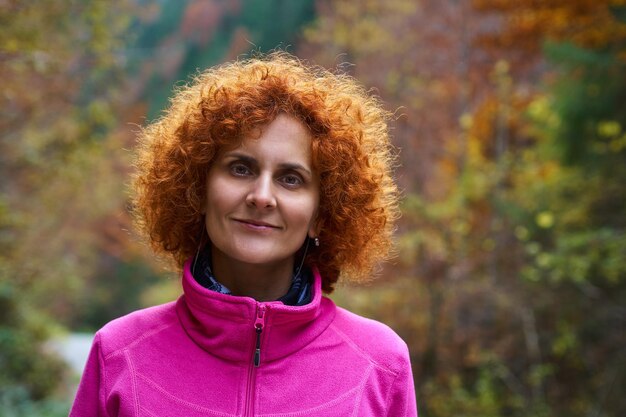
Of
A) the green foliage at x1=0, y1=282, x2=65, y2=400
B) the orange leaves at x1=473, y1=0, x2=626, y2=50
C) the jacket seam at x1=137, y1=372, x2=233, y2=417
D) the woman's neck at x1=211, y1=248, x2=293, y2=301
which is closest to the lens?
the jacket seam at x1=137, y1=372, x2=233, y2=417

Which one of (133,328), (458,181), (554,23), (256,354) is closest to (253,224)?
(256,354)

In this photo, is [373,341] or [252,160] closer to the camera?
[252,160]

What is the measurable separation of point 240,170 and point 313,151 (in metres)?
0.20

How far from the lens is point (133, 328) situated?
198cm

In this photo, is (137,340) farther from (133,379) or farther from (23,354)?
(23,354)

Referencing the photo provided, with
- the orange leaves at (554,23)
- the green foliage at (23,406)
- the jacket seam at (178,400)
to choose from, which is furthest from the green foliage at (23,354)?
the jacket seam at (178,400)

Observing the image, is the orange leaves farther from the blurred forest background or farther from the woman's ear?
the woman's ear

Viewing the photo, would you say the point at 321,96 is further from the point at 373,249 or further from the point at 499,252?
the point at 499,252

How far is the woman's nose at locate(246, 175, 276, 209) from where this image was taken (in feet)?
6.12

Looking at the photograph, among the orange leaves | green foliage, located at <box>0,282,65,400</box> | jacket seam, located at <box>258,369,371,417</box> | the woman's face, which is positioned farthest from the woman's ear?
green foliage, located at <box>0,282,65,400</box>

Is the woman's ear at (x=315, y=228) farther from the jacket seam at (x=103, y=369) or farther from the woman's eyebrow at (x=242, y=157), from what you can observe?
the jacket seam at (x=103, y=369)

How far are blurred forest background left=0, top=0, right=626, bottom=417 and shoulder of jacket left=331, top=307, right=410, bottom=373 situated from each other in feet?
4.86

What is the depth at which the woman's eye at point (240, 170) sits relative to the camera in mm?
1934

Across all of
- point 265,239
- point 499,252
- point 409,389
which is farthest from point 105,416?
point 499,252
